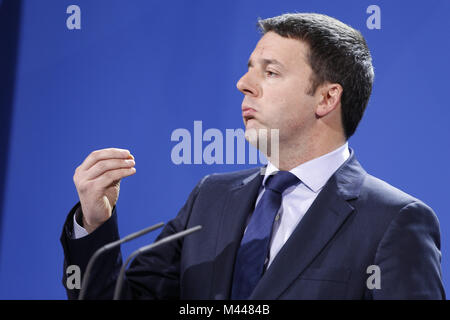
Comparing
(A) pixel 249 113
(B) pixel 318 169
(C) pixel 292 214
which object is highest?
(A) pixel 249 113

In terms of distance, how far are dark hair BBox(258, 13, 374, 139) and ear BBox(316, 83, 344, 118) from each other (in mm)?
14

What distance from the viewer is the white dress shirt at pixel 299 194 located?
1.34 meters

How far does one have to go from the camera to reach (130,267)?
1417 millimetres

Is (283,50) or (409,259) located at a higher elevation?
(283,50)

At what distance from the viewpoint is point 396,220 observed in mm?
1265

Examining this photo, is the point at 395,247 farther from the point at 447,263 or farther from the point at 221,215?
the point at 447,263

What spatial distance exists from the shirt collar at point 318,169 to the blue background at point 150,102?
57 centimetres

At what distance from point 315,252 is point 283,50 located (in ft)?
1.63

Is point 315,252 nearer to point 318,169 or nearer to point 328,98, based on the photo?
point 318,169

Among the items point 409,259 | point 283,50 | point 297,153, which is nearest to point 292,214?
point 297,153

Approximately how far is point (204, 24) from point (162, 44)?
6.4 inches

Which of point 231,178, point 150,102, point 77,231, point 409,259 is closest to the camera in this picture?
point 409,259

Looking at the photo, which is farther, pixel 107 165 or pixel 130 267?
pixel 130 267

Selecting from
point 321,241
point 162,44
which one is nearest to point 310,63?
point 321,241
